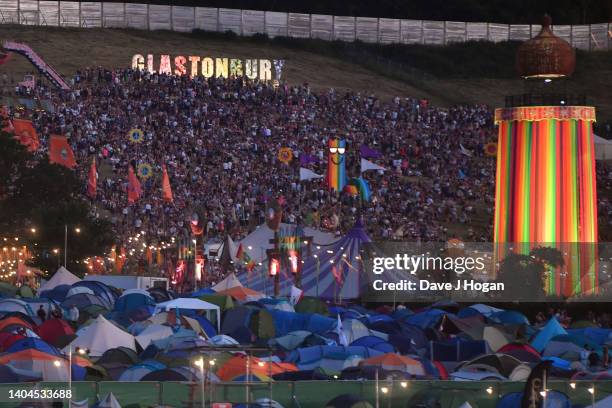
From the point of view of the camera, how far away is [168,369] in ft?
114

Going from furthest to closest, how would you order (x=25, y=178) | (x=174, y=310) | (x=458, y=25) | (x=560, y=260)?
(x=458, y=25) → (x=25, y=178) → (x=560, y=260) → (x=174, y=310)

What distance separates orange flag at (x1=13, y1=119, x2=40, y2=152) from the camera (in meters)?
74.0

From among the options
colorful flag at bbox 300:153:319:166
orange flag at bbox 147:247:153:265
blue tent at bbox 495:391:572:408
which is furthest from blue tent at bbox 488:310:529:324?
colorful flag at bbox 300:153:319:166

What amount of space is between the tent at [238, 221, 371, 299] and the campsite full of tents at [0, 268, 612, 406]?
10.2 ft

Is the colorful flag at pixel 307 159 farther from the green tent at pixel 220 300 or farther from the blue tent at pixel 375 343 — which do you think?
the blue tent at pixel 375 343

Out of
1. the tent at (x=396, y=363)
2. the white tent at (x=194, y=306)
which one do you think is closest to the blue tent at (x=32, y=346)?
the tent at (x=396, y=363)

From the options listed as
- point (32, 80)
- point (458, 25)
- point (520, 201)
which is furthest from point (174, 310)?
point (458, 25)

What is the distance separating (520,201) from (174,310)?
775 inches

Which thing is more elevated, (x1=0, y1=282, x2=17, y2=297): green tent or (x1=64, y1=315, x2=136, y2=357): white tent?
(x1=0, y1=282, x2=17, y2=297): green tent

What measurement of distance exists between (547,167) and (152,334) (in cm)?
2329

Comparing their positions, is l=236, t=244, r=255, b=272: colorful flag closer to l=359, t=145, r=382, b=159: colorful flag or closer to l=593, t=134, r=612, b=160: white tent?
l=359, t=145, r=382, b=159: colorful flag

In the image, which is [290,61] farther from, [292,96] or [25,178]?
[25,178]

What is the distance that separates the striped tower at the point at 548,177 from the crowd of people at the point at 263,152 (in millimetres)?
9123

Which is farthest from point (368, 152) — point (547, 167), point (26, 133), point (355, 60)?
point (355, 60)
